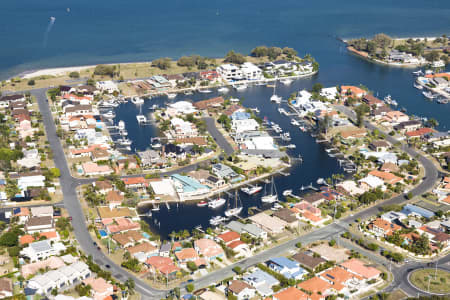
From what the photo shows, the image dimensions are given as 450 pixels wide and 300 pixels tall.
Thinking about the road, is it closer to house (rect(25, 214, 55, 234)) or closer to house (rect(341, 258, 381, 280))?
house (rect(341, 258, 381, 280))

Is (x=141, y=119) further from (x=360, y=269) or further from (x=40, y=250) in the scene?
(x=360, y=269)

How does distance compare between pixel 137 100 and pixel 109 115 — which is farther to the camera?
pixel 137 100

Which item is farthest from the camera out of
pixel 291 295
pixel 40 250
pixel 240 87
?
pixel 240 87

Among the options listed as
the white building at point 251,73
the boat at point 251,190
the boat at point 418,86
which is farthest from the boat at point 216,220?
the boat at point 418,86

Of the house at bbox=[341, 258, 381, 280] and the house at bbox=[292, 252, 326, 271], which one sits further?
the house at bbox=[292, 252, 326, 271]

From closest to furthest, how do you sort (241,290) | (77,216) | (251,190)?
(241,290) → (77,216) → (251,190)

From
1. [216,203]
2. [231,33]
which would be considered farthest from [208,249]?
[231,33]

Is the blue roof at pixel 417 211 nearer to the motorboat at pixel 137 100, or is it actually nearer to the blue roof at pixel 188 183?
the blue roof at pixel 188 183

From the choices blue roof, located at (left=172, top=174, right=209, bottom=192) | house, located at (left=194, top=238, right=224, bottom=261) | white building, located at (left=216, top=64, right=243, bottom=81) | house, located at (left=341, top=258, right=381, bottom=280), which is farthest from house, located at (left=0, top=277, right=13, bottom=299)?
white building, located at (left=216, top=64, right=243, bottom=81)
